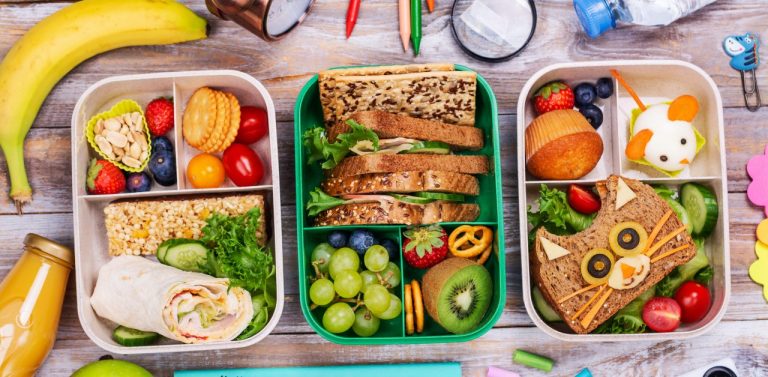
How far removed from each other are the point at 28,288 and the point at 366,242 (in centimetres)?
86

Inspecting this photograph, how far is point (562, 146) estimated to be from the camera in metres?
1.69

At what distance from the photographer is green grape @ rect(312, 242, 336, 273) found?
174 cm

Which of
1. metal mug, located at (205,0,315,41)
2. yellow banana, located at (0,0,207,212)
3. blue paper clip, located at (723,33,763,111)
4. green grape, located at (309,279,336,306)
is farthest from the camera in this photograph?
blue paper clip, located at (723,33,763,111)

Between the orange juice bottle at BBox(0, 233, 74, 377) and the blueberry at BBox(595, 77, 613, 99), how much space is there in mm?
1469

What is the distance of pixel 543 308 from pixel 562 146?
0.43m

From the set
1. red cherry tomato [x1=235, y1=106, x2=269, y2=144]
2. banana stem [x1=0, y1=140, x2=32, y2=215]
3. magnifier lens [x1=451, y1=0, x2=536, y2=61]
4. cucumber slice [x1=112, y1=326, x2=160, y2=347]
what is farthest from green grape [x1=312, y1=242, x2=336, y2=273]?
banana stem [x1=0, y1=140, x2=32, y2=215]

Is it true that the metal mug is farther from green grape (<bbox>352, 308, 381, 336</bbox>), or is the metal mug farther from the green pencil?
green grape (<bbox>352, 308, 381, 336</bbox>)

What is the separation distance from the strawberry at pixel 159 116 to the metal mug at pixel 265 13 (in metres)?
0.29

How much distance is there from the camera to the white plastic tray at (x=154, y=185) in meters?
1.68

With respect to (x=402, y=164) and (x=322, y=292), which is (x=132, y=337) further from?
(x=402, y=164)

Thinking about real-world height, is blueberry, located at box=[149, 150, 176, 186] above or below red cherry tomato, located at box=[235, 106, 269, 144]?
below

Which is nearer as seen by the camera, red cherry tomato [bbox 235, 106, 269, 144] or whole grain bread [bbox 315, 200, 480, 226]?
whole grain bread [bbox 315, 200, 480, 226]

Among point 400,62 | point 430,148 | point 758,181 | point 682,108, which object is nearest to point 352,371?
point 430,148

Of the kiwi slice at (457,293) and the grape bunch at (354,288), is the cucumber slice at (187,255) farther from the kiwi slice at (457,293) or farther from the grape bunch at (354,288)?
the kiwi slice at (457,293)
